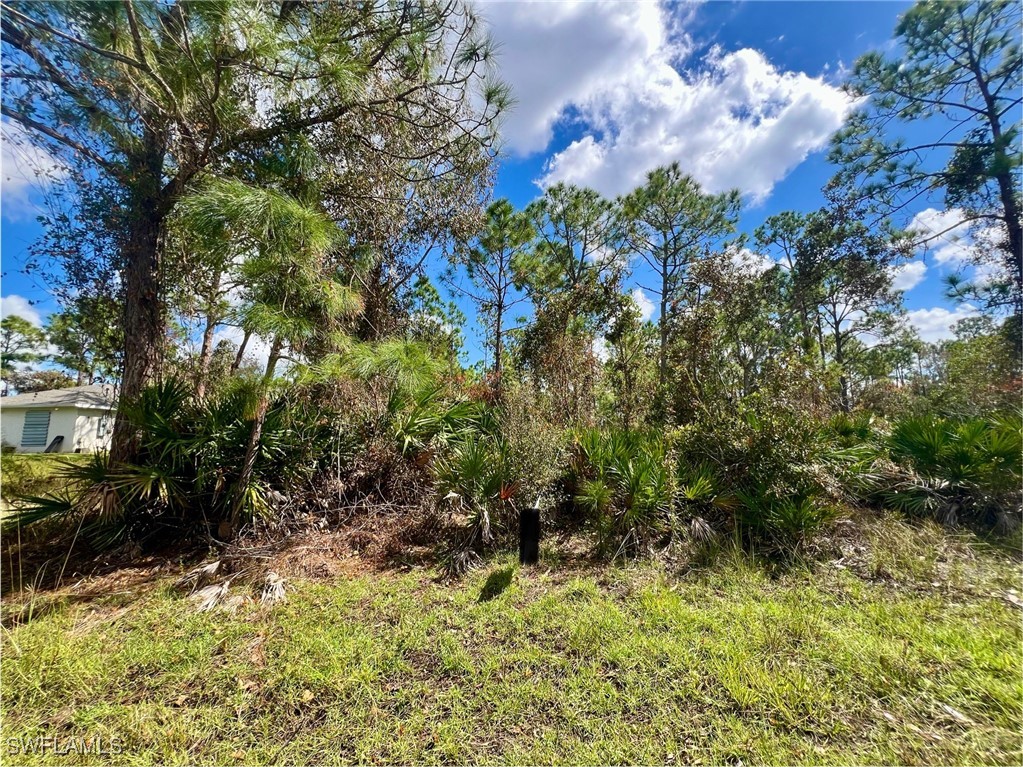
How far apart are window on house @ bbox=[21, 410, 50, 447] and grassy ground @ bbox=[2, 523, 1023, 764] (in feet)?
75.6

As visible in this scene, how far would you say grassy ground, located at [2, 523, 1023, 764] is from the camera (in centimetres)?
201

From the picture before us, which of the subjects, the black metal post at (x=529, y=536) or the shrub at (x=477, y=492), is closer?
the black metal post at (x=529, y=536)

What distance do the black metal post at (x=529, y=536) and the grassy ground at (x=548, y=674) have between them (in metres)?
0.59

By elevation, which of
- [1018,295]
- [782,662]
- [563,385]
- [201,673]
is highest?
[1018,295]

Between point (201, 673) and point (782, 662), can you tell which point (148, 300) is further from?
point (782, 662)

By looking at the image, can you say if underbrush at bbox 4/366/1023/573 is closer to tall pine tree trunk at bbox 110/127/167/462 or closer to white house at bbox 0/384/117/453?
tall pine tree trunk at bbox 110/127/167/462

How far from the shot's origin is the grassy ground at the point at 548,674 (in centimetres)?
201

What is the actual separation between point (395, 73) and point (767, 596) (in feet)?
23.7

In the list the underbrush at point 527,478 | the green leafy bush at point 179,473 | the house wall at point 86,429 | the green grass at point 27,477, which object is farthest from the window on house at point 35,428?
the green leafy bush at point 179,473

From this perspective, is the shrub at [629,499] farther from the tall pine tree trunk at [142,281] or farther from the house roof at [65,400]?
the house roof at [65,400]

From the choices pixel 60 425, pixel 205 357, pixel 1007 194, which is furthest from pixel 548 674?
pixel 60 425

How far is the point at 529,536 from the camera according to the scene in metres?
4.39

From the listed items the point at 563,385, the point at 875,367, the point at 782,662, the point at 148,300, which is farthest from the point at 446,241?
the point at 875,367

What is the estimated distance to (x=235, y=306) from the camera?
407 centimetres
